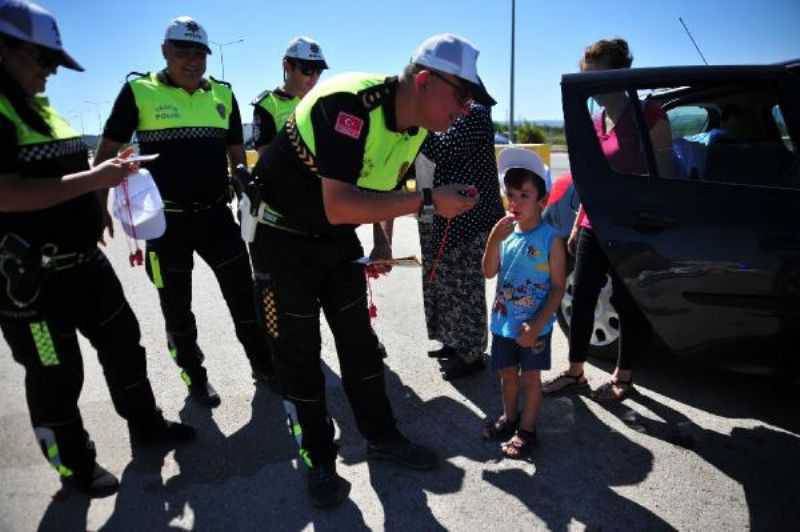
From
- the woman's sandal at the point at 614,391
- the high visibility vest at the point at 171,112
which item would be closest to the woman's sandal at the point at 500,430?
the woman's sandal at the point at 614,391

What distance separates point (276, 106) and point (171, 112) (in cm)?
67

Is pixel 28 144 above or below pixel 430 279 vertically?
above

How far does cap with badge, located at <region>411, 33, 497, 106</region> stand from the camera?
5.61ft

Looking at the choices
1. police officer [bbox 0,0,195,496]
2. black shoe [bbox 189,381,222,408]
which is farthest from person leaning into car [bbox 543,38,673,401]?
police officer [bbox 0,0,195,496]

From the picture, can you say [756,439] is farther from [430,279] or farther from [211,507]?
[211,507]

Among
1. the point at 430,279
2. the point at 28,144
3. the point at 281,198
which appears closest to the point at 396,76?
the point at 281,198

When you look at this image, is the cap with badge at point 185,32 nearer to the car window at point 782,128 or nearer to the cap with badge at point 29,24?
the cap with badge at point 29,24

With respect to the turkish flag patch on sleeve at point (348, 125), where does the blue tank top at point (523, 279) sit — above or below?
below

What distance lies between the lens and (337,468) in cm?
239

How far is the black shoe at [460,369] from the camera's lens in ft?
10.2

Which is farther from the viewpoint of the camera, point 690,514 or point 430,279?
point 430,279

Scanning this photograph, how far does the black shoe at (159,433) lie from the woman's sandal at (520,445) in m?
1.50

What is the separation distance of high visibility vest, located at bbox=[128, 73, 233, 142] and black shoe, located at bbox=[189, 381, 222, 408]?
4.42 feet

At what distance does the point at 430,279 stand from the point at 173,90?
5.62 ft
